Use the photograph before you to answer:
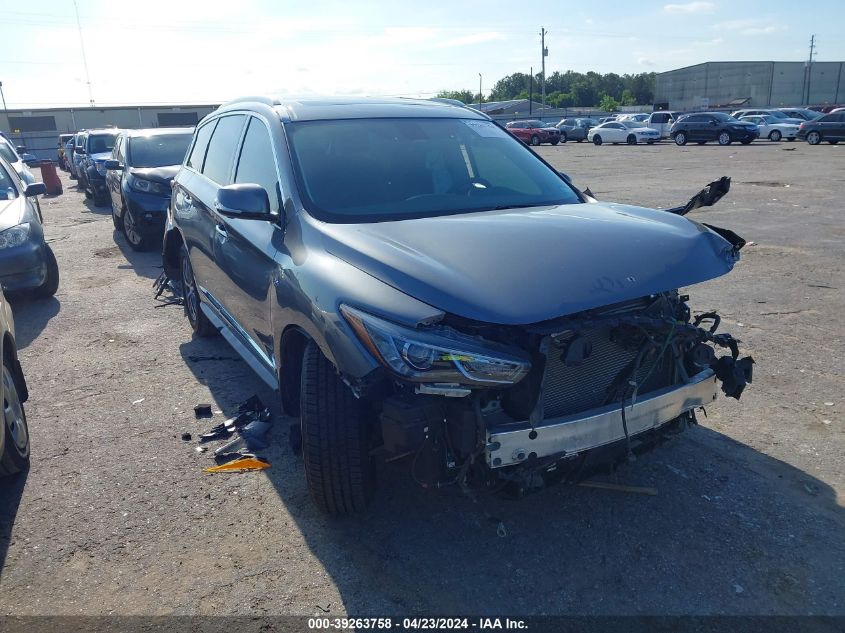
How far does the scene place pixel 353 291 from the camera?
115 inches

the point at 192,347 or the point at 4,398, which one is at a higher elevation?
the point at 4,398

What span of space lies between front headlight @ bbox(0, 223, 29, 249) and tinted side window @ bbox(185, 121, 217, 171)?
2.78m

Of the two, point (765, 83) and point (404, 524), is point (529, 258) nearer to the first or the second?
point (404, 524)

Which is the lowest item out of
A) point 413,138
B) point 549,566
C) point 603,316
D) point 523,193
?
point 549,566

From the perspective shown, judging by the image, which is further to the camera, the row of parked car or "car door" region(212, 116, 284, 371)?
the row of parked car

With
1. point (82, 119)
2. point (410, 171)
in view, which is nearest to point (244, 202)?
point (410, 171)

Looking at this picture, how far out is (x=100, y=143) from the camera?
19.2 m

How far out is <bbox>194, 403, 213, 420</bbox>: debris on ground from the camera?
15.5 feet

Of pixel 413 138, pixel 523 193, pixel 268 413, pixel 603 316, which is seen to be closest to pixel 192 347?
pixel 268 413

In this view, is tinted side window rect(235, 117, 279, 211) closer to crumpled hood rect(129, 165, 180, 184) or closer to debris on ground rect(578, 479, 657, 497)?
debris on ground rect(578, 479, 657, 497)

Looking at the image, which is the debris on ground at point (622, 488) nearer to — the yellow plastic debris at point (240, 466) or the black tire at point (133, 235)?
the yellow plastic debris at point (240, 466)

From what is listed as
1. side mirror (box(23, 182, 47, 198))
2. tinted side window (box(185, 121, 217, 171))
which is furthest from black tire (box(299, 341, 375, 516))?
side mirror (box(23, 182, 47, 198))

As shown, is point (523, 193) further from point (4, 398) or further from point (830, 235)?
point (830, 235)

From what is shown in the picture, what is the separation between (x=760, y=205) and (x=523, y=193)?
34.8 ft
